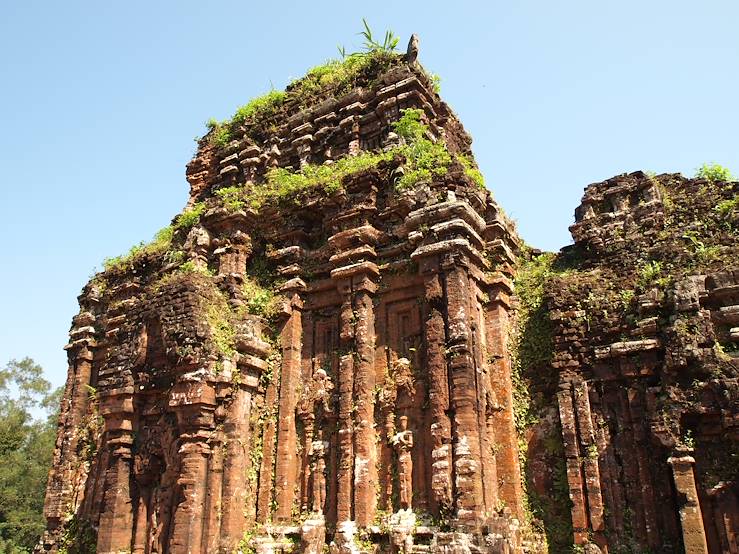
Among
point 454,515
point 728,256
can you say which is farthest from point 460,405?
point 728,256

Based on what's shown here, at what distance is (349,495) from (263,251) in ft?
18.8

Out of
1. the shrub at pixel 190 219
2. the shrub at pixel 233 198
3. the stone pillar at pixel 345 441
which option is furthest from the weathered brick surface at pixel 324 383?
the shrub at pixel 190 219

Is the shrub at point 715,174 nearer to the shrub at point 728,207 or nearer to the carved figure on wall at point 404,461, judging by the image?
the shrub at point 728,207

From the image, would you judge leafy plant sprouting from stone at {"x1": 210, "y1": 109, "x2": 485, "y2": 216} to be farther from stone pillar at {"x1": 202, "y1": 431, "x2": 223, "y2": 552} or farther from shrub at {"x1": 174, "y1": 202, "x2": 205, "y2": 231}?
stone pillar at {"x1": 202, "y1": 431, "x2": 223, "y2": 552}

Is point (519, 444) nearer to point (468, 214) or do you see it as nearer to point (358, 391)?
point (358, 391)

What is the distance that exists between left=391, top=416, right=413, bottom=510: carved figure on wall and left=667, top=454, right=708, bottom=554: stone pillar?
4086mm

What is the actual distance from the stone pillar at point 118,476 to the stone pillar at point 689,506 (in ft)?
30.7

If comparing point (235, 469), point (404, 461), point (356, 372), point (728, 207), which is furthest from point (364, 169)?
point (728, 207)

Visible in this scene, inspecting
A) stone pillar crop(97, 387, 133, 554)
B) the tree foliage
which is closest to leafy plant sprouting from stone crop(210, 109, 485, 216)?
A: stone pillar crop(97, 387, 133, 554)

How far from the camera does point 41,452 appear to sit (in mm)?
40781

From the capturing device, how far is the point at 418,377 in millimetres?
10289

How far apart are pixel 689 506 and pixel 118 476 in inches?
384

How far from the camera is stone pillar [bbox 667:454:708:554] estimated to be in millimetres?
9078

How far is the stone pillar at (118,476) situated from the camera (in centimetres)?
1091
